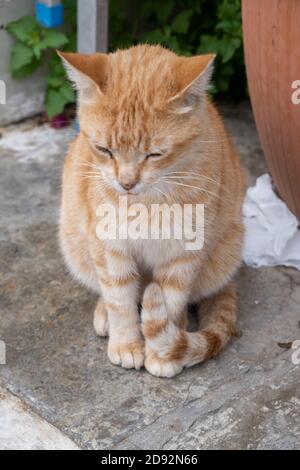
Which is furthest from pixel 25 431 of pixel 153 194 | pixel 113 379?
pixel 153 194

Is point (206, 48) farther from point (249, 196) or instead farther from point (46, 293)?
point (46, 293)

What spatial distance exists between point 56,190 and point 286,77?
4.22 feet

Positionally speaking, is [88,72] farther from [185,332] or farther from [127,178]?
[185,332]

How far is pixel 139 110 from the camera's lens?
2.29 metres

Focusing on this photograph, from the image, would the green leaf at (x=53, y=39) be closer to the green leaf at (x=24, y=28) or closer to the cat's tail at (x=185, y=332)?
the green leaf at (x=24, y=28)

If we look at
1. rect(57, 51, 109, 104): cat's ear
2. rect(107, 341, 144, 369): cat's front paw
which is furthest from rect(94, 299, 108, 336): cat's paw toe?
rect(57, 51, 109, 104): cat's ear

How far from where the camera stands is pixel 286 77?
2877mm

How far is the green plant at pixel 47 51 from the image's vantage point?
388 cm

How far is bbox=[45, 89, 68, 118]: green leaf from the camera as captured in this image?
402 centimetres

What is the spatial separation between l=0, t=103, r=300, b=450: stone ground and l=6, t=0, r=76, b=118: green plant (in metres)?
0.89

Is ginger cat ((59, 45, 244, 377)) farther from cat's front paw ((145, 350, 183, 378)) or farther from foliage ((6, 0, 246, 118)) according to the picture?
foliage ((6, 0, 246, 118))

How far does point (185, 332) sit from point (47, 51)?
6.65ft

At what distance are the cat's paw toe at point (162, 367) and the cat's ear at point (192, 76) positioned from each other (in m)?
0.86
